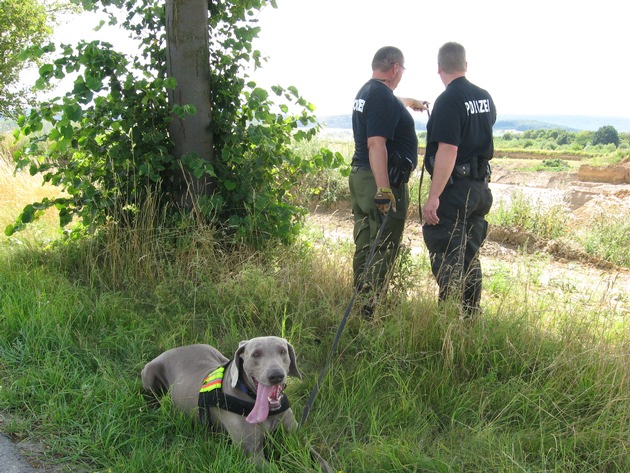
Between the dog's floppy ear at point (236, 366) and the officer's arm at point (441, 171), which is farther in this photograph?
the officer's arm at point (441, 171)

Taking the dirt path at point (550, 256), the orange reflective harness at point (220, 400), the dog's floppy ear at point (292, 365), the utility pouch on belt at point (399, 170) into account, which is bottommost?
the dirt path at point (550, 256)

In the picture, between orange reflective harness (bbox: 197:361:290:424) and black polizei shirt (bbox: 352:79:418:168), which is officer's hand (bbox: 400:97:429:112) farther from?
orange reflective harness (bbox: 197:361:290:424)

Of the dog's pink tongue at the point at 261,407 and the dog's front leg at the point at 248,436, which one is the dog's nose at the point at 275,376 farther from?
the dog's front leg at the point at 248,436

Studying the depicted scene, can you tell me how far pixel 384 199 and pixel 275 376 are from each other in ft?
7.02

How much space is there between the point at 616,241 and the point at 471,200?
4.97 m

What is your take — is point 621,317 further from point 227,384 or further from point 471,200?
point 227,384

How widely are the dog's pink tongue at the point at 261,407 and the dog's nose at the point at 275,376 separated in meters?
0.09

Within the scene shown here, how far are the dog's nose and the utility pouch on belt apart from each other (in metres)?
2.34

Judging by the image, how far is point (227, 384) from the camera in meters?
3.04

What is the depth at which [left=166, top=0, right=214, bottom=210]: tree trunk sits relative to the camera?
520 centimetres

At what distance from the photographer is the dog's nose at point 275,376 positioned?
2756mm

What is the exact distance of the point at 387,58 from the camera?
4.68 metres

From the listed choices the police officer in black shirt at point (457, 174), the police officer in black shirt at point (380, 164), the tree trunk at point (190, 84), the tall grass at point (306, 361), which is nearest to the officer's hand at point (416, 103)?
the police officer in black shirt at point (380, 164)

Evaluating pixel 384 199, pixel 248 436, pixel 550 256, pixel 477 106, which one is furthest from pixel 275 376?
pixel 550 256
